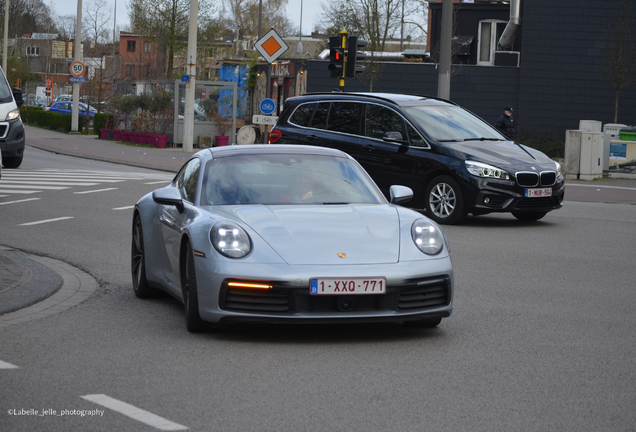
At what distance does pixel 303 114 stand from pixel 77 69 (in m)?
29.4

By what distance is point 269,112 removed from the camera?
78.6 feet

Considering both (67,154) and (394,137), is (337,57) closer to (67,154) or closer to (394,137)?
(394,137)

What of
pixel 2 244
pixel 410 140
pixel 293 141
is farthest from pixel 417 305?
pixel 293 141

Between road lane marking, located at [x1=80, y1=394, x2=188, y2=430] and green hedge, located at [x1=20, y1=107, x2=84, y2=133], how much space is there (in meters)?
42.7

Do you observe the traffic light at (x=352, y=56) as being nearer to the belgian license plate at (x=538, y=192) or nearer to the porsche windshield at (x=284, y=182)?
the belgian license plate at (x=538, y=192)

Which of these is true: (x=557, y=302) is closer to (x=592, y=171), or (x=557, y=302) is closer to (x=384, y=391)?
(x=384, y=391)

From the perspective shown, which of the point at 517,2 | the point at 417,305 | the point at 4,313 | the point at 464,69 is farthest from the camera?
the point at 464,69

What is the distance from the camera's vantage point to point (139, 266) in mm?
7691

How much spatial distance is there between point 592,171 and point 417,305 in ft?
62.6

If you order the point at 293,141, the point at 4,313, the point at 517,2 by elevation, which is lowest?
the point at 4,313

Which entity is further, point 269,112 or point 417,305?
point 269,112

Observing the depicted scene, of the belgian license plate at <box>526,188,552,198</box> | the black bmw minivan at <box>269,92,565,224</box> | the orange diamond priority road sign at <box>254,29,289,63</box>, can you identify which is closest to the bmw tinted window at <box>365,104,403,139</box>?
the black bmw minivan at <box>269,92,565,224</box>

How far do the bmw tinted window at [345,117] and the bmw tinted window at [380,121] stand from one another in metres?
0.22

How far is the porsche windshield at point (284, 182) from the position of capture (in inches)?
264
